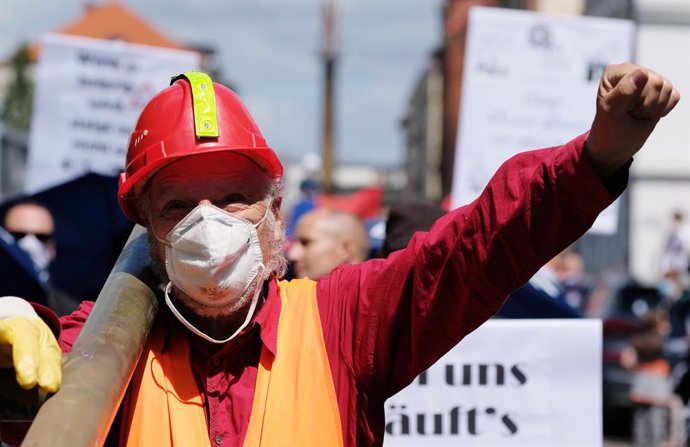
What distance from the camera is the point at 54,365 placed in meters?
2.26

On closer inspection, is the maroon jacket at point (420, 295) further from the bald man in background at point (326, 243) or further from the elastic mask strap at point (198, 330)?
the bald man in background at point (326, 243)

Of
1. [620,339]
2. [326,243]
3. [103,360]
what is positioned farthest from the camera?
[620,339]

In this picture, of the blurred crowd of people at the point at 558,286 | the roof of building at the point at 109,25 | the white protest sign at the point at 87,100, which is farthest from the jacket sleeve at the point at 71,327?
the roof of building at the point at 109,25

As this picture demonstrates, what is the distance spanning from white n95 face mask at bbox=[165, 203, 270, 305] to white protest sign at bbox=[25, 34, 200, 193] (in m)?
6.12

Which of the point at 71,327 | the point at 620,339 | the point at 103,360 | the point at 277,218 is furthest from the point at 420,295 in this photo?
the point at 620,339

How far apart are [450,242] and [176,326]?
668mm

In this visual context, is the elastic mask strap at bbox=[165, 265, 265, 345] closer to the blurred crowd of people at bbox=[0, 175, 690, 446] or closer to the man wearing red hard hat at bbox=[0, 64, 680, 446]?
the man wearing red hard hat at bbox=[0, 64, 680, 446]

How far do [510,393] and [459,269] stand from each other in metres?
1.91

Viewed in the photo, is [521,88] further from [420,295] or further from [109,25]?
[109,25]

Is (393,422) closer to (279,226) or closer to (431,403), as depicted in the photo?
(431,403)

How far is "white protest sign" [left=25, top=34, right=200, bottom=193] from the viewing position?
875 centimetres

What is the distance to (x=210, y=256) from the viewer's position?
104 inches

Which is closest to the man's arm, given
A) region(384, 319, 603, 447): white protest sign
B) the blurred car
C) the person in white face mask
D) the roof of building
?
region(384, 319, 603, 447): white protest sign

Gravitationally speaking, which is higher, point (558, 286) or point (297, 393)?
point (297, 393)
